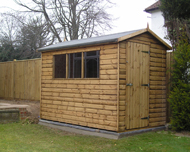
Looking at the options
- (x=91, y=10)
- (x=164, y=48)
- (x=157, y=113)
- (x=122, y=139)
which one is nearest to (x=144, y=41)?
(x=164, y=48)

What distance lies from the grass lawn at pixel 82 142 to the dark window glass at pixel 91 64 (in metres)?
1.84

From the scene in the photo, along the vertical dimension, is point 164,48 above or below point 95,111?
above

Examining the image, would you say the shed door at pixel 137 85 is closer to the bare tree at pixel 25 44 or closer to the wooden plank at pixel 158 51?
the wooden plank at pixel 158 51

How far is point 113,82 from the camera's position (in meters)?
7.06

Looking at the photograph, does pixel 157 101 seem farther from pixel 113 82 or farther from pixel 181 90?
pixel 113 82

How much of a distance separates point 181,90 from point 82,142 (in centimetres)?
317

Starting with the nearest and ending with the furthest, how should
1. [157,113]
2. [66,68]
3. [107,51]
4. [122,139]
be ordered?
[122,139] → [107,51] → [157,113] → [66,68]

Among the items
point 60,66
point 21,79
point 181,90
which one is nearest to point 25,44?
point 21,79

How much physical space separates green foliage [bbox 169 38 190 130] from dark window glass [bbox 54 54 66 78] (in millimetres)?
3593

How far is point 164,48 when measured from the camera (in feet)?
27.2

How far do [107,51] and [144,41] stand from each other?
125 centimetres

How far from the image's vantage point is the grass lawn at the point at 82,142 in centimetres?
605

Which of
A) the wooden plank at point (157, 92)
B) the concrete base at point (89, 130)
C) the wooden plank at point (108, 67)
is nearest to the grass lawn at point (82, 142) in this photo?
the concrete base at point (89, 130)

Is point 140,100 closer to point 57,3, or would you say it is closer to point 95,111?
point 95,111
